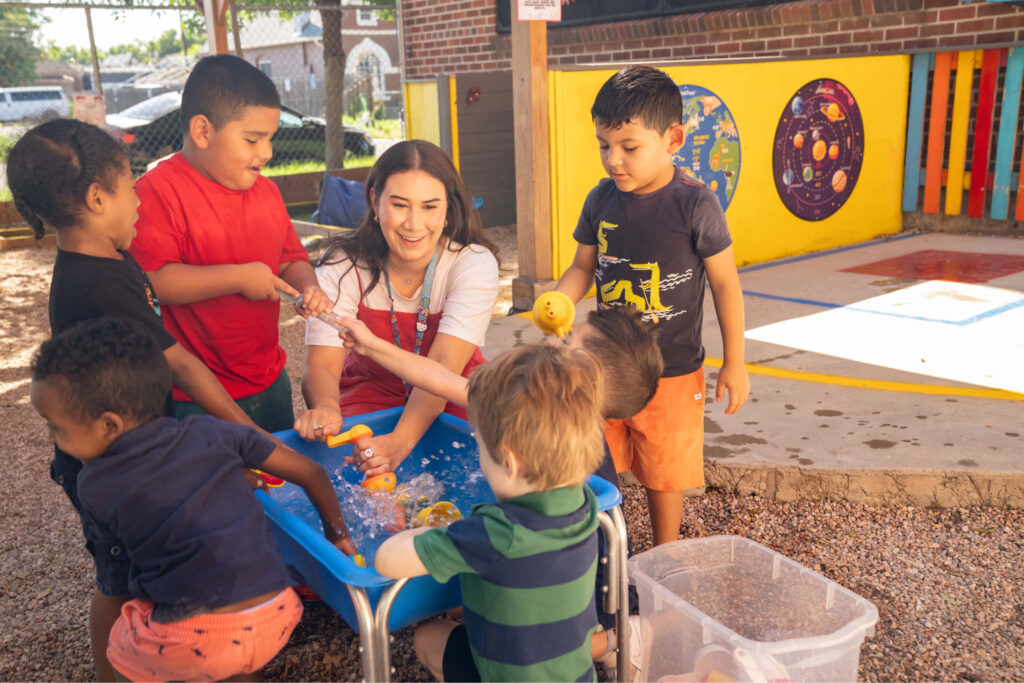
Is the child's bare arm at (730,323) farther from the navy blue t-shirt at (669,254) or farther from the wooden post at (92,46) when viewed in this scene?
the wooden post at (92,46)

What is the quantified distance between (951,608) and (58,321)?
2.28 meters

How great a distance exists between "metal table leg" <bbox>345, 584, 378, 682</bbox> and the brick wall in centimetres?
408

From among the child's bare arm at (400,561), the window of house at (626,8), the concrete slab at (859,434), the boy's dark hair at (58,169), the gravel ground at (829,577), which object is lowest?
the gravel ground at (829,577)

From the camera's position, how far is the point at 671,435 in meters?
2.37

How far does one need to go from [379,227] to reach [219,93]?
540 millimetres

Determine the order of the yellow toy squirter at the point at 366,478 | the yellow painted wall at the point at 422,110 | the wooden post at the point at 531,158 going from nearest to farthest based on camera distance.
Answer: the yellow toy squirter at the point at 366,478 < the wooden post at the point at 531,158 < the yellow painted wall at the point at 422,110

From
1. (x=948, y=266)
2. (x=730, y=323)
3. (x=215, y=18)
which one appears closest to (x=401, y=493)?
(x=730, y=323)

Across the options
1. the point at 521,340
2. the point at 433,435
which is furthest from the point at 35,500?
the point at 521,340

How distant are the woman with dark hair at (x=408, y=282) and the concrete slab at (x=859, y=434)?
3.36ft

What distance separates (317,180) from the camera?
1065 centimetres

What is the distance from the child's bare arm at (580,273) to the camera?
2592 mm

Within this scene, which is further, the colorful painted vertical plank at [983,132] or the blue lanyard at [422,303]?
the colorful painted vertical plank at [983,132]

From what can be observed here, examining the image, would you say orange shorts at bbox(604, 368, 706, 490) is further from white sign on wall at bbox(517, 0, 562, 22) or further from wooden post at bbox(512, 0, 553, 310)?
white sign on wall at bbox(517, 0, 562, 22)

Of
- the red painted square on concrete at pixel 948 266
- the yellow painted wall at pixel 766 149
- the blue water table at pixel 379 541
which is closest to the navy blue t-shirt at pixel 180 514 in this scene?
the blue water table at pixel 379 541
